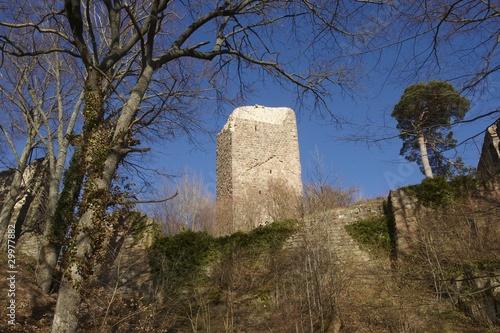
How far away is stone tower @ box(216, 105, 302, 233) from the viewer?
19.8 metres

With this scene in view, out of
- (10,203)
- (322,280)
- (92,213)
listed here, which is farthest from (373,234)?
(10,203)

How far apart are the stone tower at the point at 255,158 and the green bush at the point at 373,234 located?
8240 mm

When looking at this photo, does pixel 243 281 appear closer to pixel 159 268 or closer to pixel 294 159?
pixel 159 268

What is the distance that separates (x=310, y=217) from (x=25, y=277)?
7.21m

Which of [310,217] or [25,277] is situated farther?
[310,217]

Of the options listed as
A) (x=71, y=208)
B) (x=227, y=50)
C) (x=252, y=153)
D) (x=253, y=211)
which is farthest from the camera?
(x=252, y=153)

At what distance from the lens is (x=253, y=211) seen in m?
17.6

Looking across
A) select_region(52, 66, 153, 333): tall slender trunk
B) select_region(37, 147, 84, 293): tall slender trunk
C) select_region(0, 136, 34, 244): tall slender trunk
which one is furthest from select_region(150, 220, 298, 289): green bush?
select_region(52, 66, 153, 333): tall slender trunk

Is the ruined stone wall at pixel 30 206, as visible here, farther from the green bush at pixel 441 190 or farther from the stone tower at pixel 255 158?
the green bush at pixel 441 190

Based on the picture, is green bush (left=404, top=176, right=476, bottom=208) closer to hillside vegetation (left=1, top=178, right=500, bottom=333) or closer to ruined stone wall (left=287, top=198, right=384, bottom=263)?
hillside vegetation (left=1, top=178, right=500, bottom=333)

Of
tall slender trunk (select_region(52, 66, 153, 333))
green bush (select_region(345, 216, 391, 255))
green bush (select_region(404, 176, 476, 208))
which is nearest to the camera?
tall slender trunk (select_region(52, 66, 153, 333))

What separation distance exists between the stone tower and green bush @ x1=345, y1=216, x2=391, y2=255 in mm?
Result: 8240

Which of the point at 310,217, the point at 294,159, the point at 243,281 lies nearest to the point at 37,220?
the point at 243,281

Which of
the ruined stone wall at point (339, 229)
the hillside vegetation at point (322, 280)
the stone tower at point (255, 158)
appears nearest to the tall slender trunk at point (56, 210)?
the hillside vegetation at point (322, 280)
